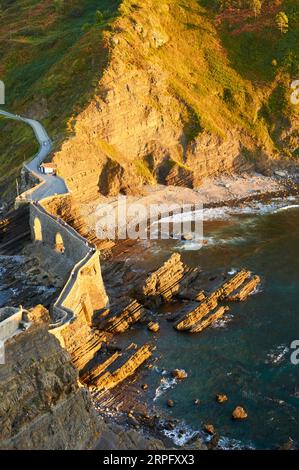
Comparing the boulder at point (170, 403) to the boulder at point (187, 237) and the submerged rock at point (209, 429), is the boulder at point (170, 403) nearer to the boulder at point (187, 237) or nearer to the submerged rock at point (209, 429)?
the submerged rock at point (209, 429)

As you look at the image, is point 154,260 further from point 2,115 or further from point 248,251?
point 2,115

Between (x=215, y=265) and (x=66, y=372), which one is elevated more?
(x=66, y=372)

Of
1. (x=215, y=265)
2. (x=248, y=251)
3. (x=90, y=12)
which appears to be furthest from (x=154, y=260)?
(x=90, y=12)

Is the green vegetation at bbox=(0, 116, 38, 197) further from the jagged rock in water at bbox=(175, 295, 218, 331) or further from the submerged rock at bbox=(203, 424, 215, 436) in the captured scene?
the submerged rock at bbox=(203, 424, 215, 436)

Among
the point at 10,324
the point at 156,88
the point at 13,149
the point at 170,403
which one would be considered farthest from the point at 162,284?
the point at 156,88

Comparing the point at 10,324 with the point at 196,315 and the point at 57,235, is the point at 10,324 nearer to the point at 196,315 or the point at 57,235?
the point at 196,315

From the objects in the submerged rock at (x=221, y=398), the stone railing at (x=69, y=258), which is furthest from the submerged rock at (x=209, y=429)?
the stone railing at (x=69, y=258)
